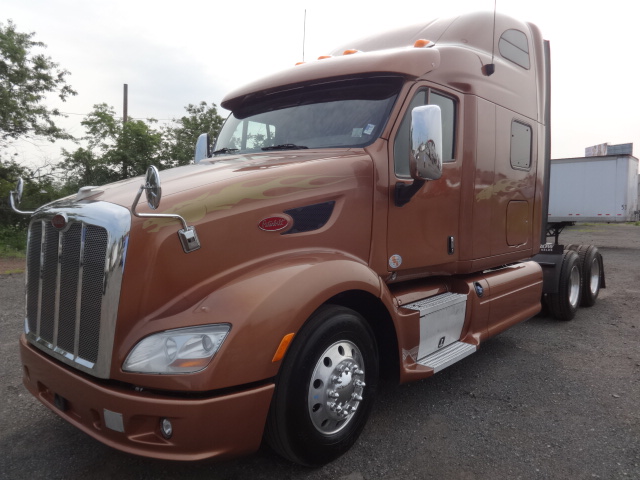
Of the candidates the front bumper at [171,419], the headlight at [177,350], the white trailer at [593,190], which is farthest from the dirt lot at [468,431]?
the white trailer at [593,190]

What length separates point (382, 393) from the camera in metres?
3.78

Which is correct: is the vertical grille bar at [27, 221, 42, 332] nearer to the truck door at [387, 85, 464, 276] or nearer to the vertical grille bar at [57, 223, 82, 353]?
the vertical grille bar at [57, 223, 82, 353]

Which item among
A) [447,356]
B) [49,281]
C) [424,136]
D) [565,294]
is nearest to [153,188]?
[49,281]

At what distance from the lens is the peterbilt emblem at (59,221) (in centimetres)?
244

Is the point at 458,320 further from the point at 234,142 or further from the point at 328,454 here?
the point at 234,142

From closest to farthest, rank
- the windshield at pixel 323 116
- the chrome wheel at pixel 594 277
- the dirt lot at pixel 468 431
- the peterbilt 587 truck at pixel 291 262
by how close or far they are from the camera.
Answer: the peterbilt 587 truck at pixel 291 262 < the dirt lot at pixel 468 431 < the windshield at pixel 323 116 < the chrome wheel at pixel 594 277

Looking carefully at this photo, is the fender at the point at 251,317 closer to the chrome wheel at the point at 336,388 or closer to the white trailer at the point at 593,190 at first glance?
the chrome wheel at the point at 336,388

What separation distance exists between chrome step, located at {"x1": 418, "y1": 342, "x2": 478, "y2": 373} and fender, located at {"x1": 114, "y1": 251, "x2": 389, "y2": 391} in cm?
119

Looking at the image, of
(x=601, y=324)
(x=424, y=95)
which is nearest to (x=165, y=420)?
(x=424, y=95)

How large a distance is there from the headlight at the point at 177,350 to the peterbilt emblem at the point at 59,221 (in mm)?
789

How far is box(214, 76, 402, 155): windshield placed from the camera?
3.27 m

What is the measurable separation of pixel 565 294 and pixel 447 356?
3394 millimetres

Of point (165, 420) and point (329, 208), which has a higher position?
point (329, 208)

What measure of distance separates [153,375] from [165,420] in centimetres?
21
